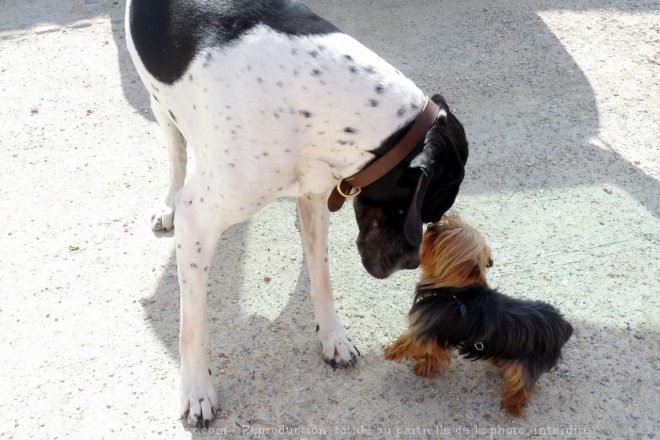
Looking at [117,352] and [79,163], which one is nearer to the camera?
[117,352]

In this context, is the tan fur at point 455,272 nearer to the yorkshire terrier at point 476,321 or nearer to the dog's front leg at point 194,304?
the yorkshire terrier at point 476,321

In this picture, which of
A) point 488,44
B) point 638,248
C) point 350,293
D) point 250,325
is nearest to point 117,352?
point 250,325

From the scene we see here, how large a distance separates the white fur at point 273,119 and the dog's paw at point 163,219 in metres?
1.12

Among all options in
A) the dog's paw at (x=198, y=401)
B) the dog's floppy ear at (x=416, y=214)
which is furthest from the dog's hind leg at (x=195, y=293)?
the dog's floppy ear at (x=416, y=214)

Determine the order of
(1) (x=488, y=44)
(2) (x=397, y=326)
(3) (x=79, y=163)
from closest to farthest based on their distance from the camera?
(2) (x=397, y=326) < (3) (x=79, y=163) < (1) (x=488, y=44)

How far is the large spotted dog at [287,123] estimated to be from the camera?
230 cm

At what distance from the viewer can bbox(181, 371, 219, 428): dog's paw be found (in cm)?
267

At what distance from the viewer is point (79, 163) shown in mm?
4129

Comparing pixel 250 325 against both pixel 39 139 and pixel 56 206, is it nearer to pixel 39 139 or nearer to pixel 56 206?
pixel 56 206

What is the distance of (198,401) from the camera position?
2.69 metres

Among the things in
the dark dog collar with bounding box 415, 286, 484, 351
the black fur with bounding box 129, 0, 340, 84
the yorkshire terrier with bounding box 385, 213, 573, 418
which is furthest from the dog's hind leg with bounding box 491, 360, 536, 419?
the black fur with bounding box 129, 0, 340, 84

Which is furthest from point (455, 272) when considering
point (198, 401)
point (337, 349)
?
point (198, 401)

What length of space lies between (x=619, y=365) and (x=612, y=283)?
53 cm

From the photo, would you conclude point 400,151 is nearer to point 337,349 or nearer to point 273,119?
point 273,119
